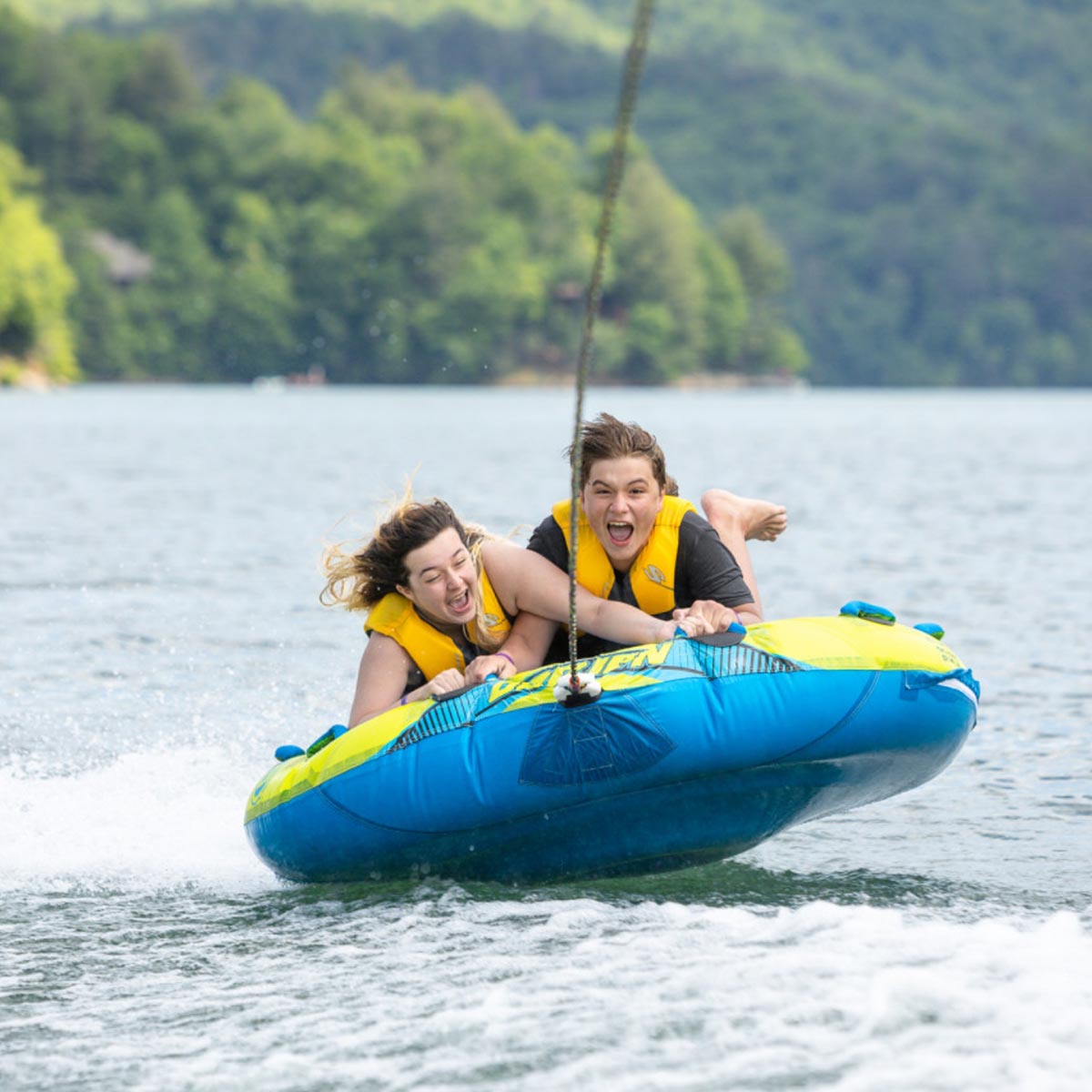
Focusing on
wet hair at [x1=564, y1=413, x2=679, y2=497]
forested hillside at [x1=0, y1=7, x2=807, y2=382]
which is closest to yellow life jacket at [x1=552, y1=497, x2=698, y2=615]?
wet hair at [x1=564, y1=413, x2=679, y2=497]

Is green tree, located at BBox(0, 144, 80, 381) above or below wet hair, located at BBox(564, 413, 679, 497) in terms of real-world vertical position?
above

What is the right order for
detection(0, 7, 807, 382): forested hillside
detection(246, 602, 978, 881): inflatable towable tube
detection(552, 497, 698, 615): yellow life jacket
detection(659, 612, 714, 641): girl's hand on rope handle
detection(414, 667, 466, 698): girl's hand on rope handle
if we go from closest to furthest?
detection(246, 602, 978, 881): inflatable towable tube < detection(659, 612, 714, 641): girl's hand on rope handle < detection(414, 667, 466, 698): girl's hand on rope handle < detection(552, 497, 698, 615): yellow life jacket < detection(0, 7, 807, 382): forested hillside

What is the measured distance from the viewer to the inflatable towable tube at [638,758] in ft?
17.6

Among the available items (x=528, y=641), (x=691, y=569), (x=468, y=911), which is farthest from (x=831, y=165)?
(x=468, y=911)

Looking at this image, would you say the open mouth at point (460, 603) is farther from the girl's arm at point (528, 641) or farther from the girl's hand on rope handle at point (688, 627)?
the girl's hand on rope handle at point (688, 627)

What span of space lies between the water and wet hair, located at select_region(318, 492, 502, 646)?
93 centimetres

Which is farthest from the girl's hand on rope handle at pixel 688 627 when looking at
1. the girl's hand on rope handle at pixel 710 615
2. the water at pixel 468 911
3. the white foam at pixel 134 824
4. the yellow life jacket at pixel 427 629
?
the white foam at pixel 134 824

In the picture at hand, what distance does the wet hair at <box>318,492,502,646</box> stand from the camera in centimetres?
576

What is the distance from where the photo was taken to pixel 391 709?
5.71 meters

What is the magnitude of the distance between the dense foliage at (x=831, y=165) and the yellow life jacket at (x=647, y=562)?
130592mm

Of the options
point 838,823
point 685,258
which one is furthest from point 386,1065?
point 685,258

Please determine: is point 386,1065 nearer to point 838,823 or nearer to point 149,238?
point 838,823

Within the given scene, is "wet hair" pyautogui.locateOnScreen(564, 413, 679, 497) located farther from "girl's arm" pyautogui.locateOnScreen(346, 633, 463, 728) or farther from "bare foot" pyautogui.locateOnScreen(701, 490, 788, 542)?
"girl's arm" pyautogui.locateOnScreen(346, 633, 463, 728)

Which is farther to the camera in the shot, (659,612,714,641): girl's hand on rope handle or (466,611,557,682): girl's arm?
(466,611,557,682): girl's arm
